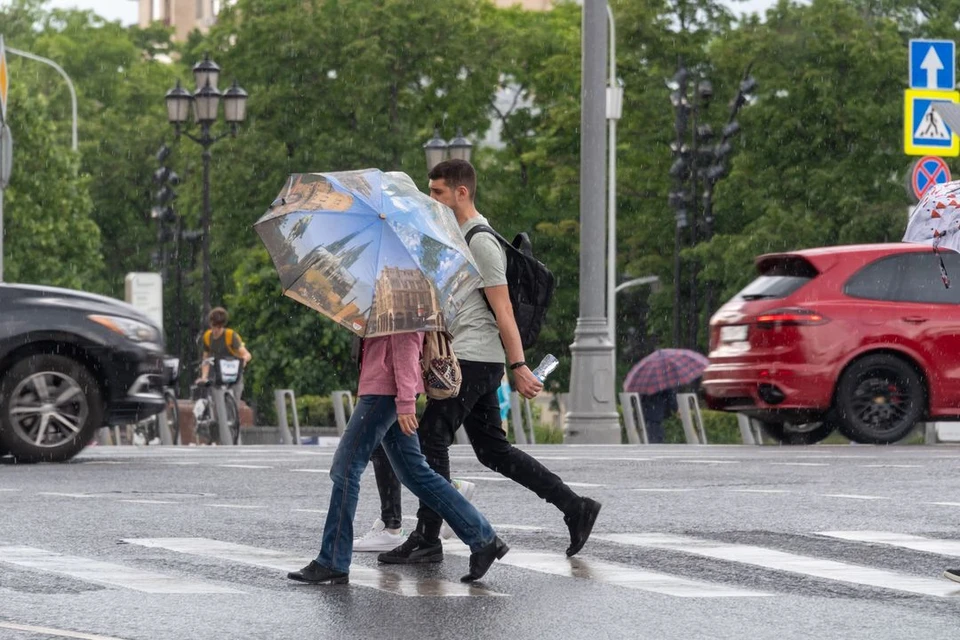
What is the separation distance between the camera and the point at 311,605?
7.88 meters

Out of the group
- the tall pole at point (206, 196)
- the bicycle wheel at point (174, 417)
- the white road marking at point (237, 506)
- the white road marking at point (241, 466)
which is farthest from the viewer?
the tall pole at point (206, 196)

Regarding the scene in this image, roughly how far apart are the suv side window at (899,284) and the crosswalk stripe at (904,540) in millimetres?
8936

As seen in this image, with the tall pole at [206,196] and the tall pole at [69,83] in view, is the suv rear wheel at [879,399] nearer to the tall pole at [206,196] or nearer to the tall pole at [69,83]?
the tall pole at [206,196]

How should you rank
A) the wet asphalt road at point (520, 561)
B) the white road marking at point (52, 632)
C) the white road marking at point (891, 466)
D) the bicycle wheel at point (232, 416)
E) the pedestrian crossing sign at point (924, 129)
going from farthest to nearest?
the bicycle wheel at point (232, 416), the pedestrian crossing sign at point (924, 129), the white road marking at point (891, 466), the wet asphalt road at point (520, 561), the white road marking at point (52, 632)

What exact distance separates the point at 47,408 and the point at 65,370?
30 centimetres

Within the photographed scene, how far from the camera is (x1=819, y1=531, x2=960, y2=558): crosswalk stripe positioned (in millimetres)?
10070

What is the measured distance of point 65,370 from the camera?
53.4 feet

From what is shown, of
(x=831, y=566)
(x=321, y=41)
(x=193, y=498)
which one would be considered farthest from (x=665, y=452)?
(x=321, y=41)

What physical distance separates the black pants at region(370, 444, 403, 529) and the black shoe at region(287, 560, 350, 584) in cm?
122

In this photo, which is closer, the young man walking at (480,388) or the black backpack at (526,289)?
the young man walking at (480,388)

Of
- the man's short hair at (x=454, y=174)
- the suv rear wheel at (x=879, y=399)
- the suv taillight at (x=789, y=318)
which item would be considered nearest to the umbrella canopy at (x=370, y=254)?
the man's short hair at (x=454, y=174)

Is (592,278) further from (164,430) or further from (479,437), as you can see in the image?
(479,437)

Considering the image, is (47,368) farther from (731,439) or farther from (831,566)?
(731,439)

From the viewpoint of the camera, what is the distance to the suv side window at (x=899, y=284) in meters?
19.6
